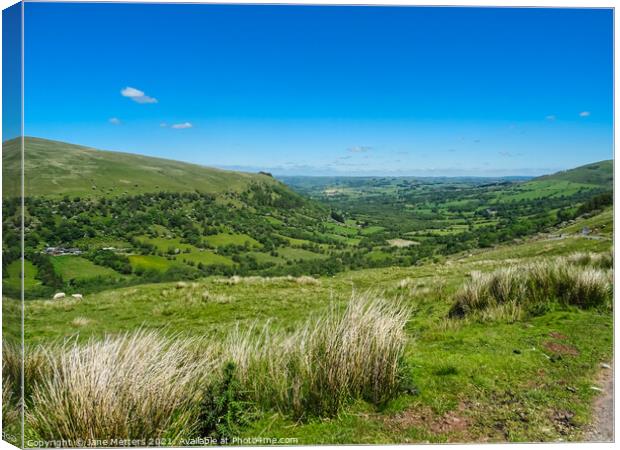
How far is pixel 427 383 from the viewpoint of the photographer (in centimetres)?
368

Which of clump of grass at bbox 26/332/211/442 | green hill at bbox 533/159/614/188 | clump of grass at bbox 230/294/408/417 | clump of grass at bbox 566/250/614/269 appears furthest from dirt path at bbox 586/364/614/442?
clump of grass at bbox 26/332/211/442

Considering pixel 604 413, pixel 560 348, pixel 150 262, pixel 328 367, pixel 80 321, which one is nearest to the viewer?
pixel 328 367

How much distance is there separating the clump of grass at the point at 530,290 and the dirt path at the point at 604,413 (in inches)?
51.8

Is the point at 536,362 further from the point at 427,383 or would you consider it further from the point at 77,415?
the point at 77,415

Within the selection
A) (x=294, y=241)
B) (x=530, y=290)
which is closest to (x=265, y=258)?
(x=294, y=241)

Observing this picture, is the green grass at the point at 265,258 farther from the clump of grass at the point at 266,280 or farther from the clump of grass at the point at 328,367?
the clump of grass at the point at 328,367

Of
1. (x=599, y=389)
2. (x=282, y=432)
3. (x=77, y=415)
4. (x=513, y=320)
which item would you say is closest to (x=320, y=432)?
(x=282, y=432)

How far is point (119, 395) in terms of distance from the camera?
3.23 m

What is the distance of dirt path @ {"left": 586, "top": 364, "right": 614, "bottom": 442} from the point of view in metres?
3.50

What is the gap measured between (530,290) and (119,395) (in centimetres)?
544

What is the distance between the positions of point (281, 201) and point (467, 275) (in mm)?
4202

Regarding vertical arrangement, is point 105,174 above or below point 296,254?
above

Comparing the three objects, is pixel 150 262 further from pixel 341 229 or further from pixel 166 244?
pixel 341 229

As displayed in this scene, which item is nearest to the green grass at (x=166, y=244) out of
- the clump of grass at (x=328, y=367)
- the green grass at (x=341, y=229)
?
the green grass at (x=341, y=229)
